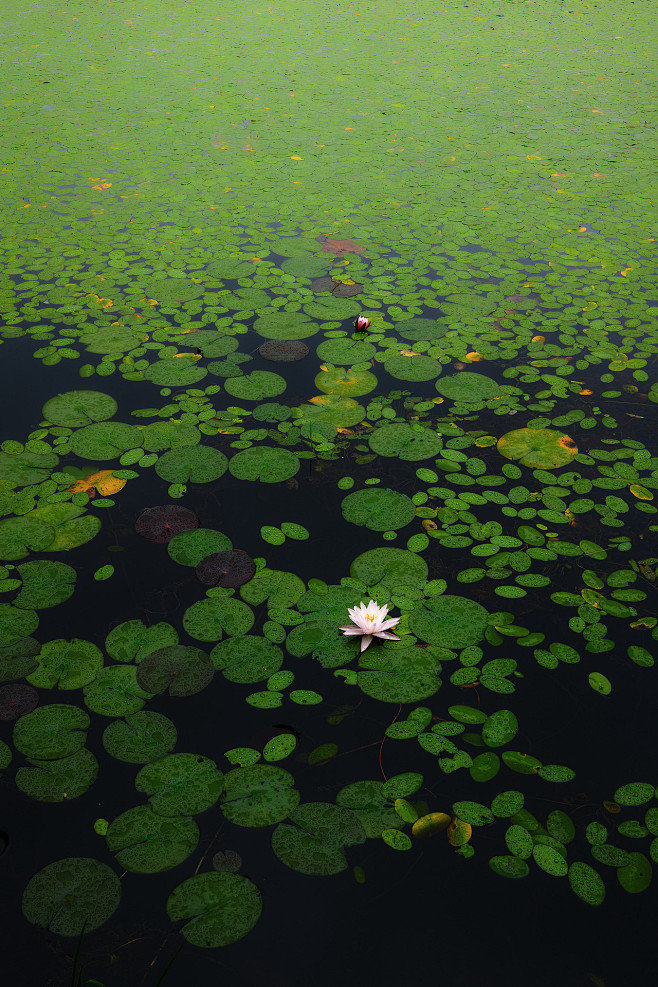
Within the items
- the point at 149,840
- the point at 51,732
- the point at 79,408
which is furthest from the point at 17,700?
the point at 79,408

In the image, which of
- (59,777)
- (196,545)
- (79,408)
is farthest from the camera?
(79,408)

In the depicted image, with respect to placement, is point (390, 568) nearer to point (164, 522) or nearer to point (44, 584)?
point (164, 522)

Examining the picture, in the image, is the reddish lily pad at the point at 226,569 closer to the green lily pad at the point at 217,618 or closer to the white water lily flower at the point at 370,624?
the green lily pad at the point at 217,618

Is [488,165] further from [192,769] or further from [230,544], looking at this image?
[192,769]

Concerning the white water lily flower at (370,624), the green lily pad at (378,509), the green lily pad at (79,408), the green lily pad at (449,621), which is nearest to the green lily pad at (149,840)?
the white water lily flower at (370,624)

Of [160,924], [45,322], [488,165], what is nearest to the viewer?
[160,924]

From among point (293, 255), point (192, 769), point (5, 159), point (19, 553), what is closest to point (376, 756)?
point (192, 769)
